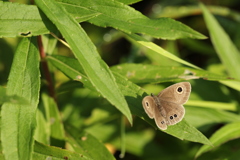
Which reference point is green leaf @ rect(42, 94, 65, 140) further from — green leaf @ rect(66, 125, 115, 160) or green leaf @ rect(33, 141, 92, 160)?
green leaf @ rect(33, 141, 92, 160)

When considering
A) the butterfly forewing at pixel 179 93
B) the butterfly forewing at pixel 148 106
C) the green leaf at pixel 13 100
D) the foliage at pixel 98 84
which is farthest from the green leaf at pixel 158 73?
the green leaf at pixel 13 100

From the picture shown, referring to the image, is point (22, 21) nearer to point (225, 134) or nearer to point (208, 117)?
point (225, 134)

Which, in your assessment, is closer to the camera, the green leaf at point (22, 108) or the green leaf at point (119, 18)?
the green leaf at point (22, 108)

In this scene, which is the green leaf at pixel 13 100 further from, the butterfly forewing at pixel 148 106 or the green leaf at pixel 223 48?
the green leaf at pixel 223 48

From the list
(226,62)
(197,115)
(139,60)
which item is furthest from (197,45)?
(197,115)

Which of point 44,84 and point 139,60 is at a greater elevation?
point 44,84

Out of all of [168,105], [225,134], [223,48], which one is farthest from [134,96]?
[223,48]

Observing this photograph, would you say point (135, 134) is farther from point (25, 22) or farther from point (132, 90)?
point (25, 22)
